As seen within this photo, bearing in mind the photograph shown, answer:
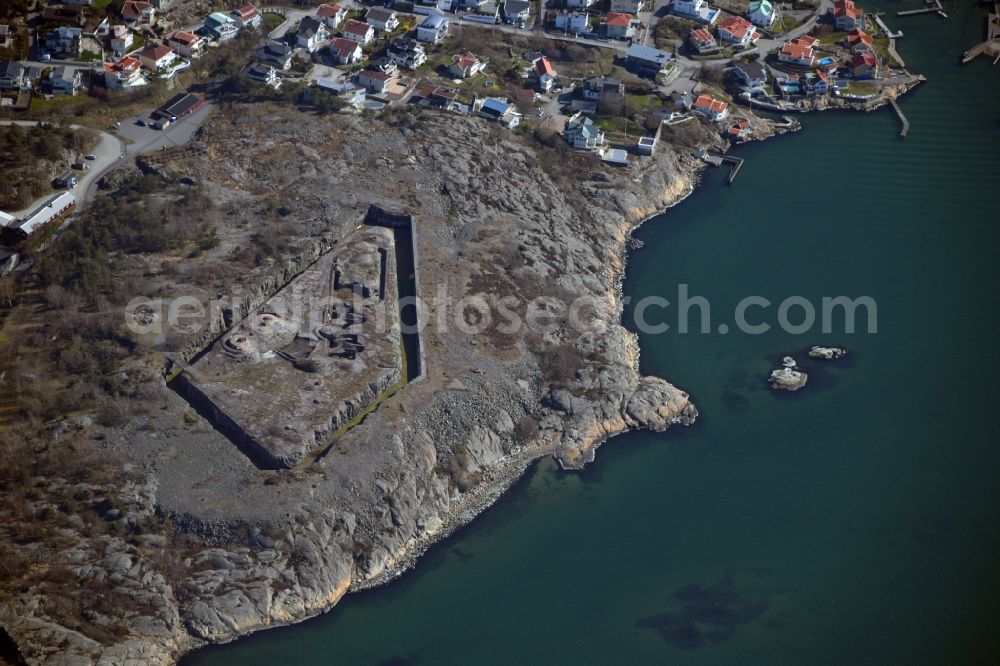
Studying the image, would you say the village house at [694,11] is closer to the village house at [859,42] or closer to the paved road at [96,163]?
the village house at [859,42]

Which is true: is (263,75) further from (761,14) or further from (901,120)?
(901,120)

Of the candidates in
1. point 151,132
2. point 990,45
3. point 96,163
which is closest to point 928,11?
point 990,45

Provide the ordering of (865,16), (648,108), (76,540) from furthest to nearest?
(865,16) → (648,108) → (76,540)

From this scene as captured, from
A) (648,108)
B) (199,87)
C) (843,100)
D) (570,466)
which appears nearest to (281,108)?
(199,87)

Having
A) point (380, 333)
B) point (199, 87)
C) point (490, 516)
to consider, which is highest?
point (199, 87)

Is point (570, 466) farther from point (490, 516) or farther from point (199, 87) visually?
point (199, 87)

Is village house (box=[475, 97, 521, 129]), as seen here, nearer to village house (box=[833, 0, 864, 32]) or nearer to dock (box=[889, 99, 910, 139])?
dock (box=[889, 99, 910, 139])

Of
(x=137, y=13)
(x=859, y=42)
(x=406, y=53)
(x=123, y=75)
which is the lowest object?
(x=123, y=75)

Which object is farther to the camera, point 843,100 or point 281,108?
point 843,100
